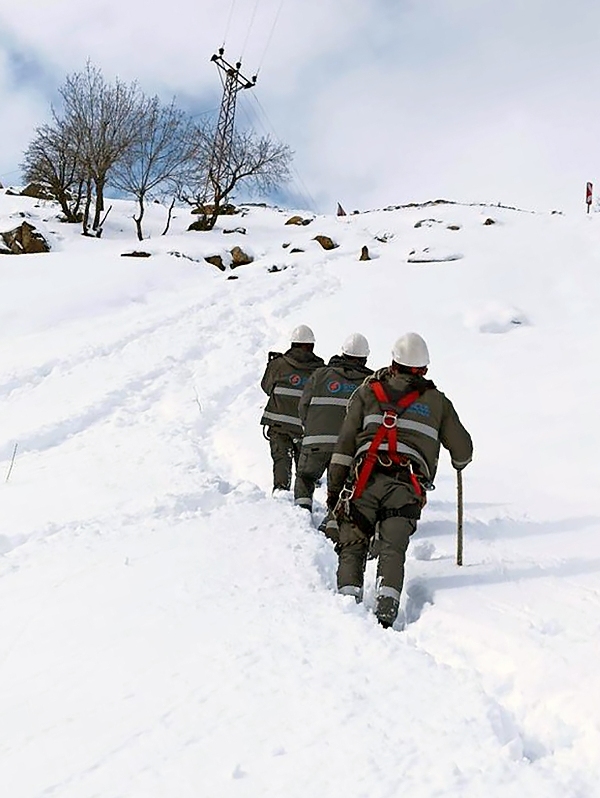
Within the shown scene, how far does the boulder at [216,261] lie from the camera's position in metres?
23.3

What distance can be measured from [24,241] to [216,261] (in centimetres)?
691

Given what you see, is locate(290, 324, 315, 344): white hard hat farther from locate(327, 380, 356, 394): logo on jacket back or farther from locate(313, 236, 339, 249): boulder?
locate(313, 236, 339, 249): boulder

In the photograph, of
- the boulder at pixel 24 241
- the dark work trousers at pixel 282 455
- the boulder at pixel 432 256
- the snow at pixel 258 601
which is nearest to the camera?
the snow at pixel 258 601

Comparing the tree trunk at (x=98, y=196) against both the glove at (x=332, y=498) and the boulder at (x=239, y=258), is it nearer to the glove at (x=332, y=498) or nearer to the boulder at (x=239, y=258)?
the boulder at (x=239, y=258)

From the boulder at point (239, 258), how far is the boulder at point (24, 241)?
6.75 m

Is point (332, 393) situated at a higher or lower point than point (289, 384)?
higher

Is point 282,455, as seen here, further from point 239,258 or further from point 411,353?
point 239,258

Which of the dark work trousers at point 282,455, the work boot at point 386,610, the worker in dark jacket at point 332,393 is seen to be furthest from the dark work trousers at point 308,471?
the work boot at point 386,610

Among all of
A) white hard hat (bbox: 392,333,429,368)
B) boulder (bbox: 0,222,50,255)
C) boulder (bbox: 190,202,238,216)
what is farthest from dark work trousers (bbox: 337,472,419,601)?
boulder (bbox: 190,202,238,216)

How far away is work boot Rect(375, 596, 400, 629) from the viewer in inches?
140

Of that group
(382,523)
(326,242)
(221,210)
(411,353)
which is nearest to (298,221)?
(221,210)

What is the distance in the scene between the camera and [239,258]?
79.9ft

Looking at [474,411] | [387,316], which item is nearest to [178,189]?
[387,316]

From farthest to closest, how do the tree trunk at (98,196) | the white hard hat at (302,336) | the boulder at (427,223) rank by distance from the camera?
the tree trunk at (98,196) → the boulder at (427,223) → the white hard hat at (302,336)
